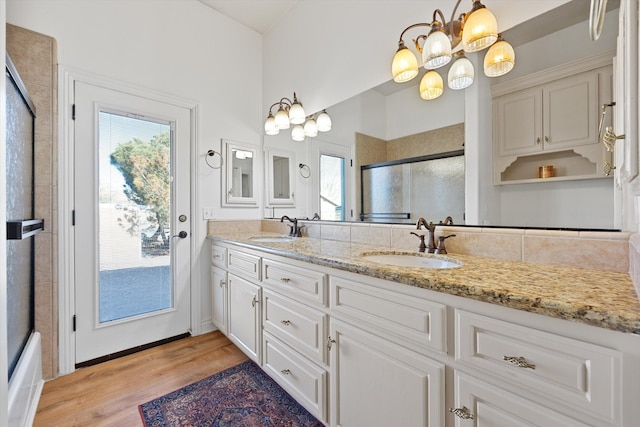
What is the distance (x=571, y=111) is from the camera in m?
1.03

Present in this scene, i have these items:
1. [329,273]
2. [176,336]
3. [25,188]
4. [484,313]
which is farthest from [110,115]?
[484,313]

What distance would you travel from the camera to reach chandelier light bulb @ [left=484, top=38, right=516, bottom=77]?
1.20 m

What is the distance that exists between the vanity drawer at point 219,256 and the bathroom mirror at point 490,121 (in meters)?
1.52

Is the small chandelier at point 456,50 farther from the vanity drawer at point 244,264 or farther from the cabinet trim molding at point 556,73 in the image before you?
the vanity drawer at point 244,264

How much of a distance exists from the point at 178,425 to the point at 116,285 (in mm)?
1141

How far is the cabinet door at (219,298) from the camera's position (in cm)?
214

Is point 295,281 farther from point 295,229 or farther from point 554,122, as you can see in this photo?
point 554,122

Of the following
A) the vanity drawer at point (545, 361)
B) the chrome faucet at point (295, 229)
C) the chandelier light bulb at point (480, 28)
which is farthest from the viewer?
the chrome faucet at point (295, 229)

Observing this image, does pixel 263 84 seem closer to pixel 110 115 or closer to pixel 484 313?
pixel 110 115

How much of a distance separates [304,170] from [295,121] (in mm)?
426

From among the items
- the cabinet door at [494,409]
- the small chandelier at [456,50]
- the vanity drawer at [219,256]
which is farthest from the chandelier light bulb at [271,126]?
the cabinet door at [494,409]

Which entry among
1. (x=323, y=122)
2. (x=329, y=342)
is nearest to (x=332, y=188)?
(x=323, y=122)

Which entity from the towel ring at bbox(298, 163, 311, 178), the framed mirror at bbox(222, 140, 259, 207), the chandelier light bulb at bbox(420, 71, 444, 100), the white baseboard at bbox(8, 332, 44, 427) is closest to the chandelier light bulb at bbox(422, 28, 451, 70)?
the chandelier light bulb at bbox(420, 71, 444, 100)

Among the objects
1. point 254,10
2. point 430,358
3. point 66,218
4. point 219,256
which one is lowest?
point 430,358
